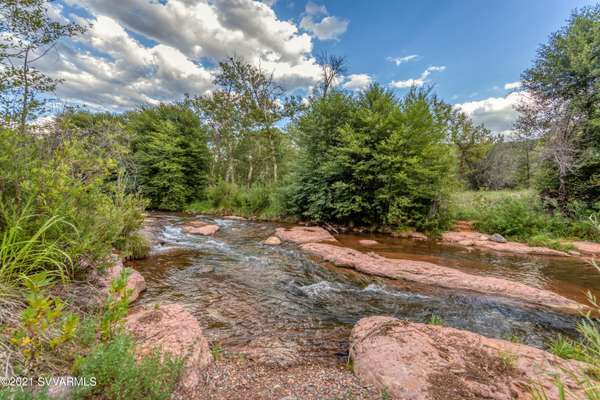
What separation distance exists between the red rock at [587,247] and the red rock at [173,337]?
10062 millimetres

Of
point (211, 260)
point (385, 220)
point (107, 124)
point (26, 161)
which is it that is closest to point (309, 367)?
point (26, 161)

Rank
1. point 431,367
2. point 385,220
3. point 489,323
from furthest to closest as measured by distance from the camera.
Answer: point 385,220 < point 489,323 < point 431,367

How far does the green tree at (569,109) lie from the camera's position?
7.90m

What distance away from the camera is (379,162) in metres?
8.95

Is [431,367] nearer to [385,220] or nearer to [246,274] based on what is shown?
[246,274]

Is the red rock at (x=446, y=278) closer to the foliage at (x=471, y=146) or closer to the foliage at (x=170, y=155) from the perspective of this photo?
the foliage at (x=170, y=155)

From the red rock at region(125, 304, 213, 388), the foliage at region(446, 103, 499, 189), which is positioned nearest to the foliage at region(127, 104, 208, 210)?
the red rock at region(125, 304, 213, 388)

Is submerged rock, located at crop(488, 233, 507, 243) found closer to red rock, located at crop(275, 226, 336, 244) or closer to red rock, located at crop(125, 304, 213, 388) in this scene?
red rock, located at crop(275, 226, 336, 244)

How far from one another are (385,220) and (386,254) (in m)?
3.16

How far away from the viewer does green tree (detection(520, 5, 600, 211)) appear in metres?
7.90

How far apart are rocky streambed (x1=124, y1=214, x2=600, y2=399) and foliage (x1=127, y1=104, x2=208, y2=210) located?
32.5 ft

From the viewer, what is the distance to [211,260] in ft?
18.1

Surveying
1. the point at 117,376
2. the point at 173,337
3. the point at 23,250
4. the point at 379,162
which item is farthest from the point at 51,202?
the point at 379,162

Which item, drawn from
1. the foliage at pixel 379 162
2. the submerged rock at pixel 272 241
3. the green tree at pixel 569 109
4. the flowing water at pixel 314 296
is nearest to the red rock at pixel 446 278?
the flowing water at pixel 314 296
